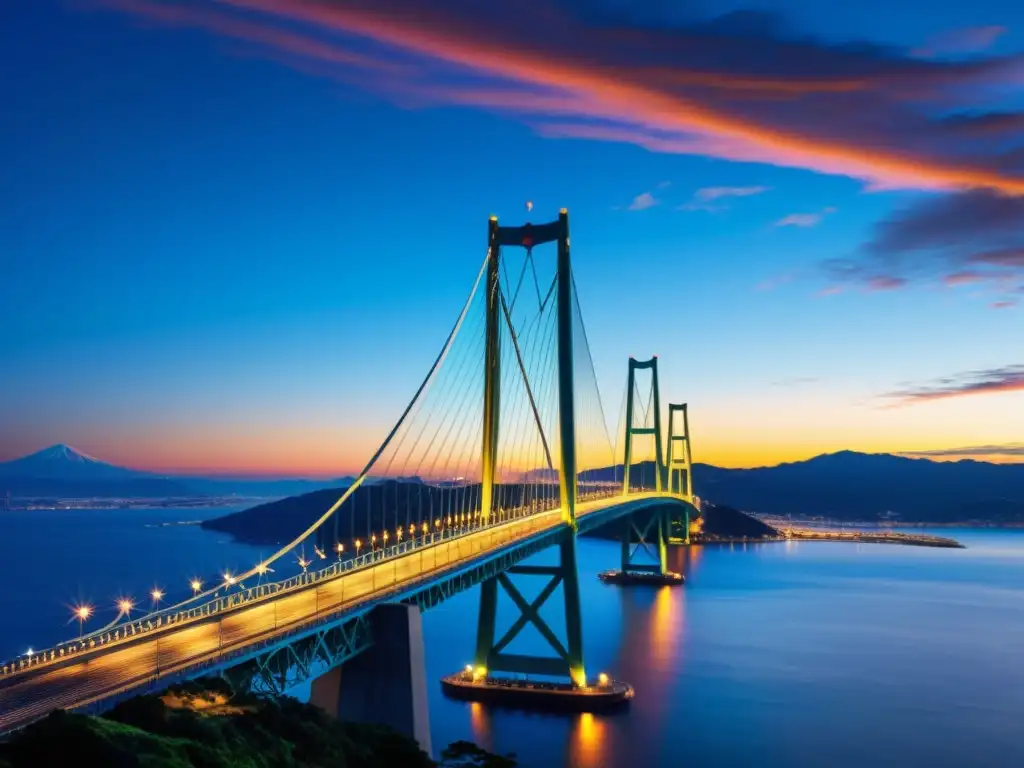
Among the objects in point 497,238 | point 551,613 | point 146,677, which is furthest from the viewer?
point 551,613

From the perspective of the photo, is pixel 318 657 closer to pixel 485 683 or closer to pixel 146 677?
pixel 146 677

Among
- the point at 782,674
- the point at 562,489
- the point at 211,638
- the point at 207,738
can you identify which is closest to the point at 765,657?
the point at 782,674

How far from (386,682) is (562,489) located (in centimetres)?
1885

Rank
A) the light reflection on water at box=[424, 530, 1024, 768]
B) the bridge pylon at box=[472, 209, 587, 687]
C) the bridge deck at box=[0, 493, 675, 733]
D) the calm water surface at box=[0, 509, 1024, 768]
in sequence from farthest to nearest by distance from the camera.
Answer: the bridge pylon at box=[472, 209, 587, 687]
the calm water surface at box=[0, 509, 1024, 768]
the light reflection on water at box=[424, 530, 1024, 768]
the bridge deck at box=[0, 493, 675, 733]

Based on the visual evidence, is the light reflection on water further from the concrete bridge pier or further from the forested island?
the forested island

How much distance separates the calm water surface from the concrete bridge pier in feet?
34.9

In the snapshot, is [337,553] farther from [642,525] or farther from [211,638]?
[642,525]

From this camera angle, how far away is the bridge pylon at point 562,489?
37.6 metres

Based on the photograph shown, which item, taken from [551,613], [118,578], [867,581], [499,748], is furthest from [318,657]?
[118,578]

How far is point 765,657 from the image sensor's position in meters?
53.8

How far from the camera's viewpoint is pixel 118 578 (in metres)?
109

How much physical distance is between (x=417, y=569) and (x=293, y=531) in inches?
5935

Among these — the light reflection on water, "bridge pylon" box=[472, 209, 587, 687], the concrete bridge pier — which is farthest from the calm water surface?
the concrete bridge pier

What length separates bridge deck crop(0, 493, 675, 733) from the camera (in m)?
15.6
